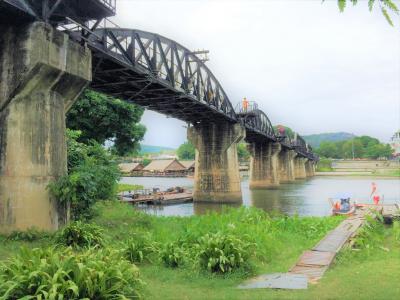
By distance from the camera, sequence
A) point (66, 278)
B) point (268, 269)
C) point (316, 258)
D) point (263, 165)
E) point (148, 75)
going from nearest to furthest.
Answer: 1. point (66, 278)
2. point (268, 269)
3. point (316, 258)
4. point (148, 75)
5. point (263, 165)

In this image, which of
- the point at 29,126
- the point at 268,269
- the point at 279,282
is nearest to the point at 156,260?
the point at 268,269

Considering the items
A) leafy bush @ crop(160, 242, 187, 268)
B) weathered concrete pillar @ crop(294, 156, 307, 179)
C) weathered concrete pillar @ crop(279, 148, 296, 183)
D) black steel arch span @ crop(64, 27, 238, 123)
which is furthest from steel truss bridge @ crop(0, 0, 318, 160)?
weathered concrete pillar @ crop(294, 156, 307, 179)

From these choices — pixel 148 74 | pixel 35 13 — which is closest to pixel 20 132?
pixel 35 13

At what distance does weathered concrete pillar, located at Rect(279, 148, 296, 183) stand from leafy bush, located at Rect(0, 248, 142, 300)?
10581 centimetres

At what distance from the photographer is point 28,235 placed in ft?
48.1

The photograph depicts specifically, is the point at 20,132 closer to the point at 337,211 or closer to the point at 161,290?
the point at 161,290

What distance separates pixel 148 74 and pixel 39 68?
13759 mm

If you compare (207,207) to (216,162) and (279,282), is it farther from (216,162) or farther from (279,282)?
(279,282)

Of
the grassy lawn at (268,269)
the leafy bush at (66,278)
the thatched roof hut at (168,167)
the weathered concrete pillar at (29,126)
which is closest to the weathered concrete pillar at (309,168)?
the thatched roof hut at (168,167)

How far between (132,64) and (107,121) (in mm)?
15012

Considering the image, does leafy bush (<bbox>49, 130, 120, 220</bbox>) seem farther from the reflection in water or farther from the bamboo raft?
the reflection in water

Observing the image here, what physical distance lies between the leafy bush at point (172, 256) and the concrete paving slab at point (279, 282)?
7.54 ft

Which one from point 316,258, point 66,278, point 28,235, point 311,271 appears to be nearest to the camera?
point 66,278

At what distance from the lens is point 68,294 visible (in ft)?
22.1
